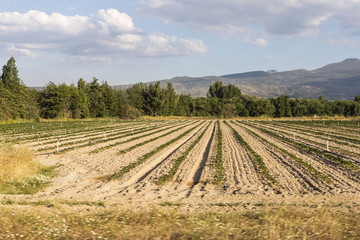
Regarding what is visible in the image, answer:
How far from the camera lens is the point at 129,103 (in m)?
104

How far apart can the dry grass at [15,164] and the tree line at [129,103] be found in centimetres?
5286

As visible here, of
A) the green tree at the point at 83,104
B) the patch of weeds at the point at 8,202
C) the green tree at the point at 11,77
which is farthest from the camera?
the green tree at the point at 83,104

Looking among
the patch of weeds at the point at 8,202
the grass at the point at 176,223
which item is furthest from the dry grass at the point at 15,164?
the grass at the point at 176,223

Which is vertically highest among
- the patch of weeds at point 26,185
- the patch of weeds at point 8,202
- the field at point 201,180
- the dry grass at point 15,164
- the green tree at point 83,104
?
the green tree at point 83,104

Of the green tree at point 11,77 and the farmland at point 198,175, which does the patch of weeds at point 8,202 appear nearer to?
the farmland at point 198,175

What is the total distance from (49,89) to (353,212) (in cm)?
8253

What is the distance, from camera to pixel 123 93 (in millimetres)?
105812

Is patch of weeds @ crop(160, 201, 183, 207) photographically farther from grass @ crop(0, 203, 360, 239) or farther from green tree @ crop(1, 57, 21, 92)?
green tree @ crop(1, 57, 21, 92)

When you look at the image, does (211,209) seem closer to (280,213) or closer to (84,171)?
(280,213)

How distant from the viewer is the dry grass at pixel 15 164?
1317 centimetres

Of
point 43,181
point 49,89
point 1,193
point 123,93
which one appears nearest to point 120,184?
point 43,181

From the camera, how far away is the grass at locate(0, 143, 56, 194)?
40.5 feet

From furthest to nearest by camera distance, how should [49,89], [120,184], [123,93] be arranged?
[123,93], [49,89], [120,184]

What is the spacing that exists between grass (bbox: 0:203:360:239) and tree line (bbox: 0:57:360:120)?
203ft
